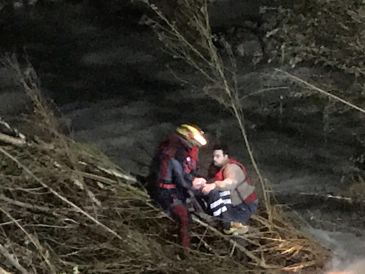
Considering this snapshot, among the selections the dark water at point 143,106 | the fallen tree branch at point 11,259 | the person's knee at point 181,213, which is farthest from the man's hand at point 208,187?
the fallen tree branch at point 11,259

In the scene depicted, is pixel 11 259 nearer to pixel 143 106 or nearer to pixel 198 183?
pixel 198 183

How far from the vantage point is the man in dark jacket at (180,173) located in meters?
3.07

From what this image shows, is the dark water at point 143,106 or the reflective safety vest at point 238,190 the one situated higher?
the reflective safety vest at point 238,190

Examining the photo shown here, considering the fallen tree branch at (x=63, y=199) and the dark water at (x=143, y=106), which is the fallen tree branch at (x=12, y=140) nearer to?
the fallen tree branch at (x=63, y=199)

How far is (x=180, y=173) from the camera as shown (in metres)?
3.07

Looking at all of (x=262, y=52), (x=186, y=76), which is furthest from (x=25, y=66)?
(x=262, y=52)

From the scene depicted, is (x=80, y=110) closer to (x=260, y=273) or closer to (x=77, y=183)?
(x=77, y=183)

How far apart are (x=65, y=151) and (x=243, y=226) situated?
77 centimetres

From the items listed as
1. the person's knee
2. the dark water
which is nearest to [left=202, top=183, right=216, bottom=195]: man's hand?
the person's knee

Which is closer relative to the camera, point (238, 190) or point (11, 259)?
point (11, 259)

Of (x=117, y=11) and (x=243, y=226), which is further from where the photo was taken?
(x=117, y=11)

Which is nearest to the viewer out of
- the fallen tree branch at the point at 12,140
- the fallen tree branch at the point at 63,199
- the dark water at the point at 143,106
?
the fallen tree branch at the point at 63,199

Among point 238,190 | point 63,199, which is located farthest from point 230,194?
point 63,199

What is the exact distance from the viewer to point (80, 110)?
Answer: 14.3 feet
